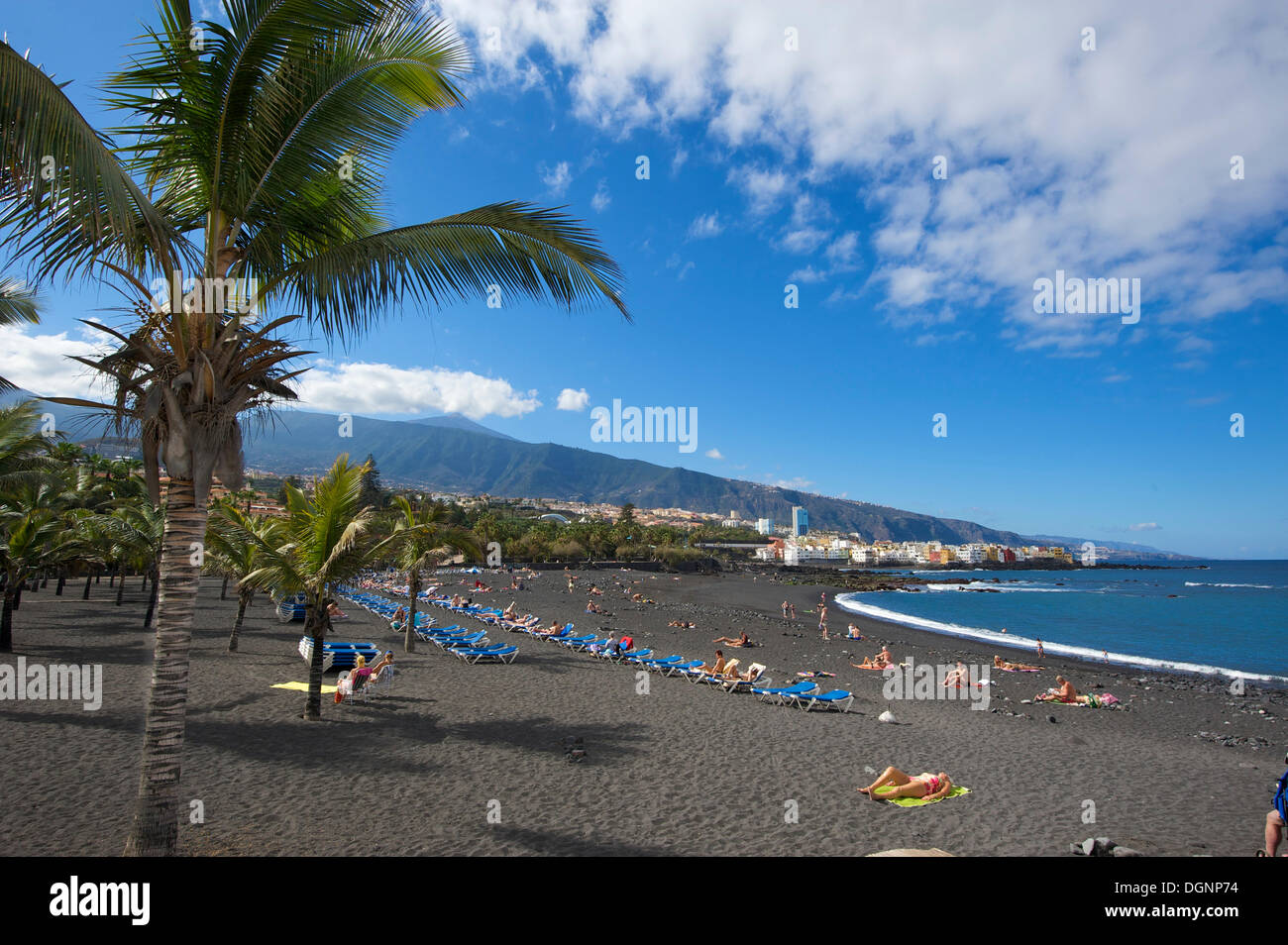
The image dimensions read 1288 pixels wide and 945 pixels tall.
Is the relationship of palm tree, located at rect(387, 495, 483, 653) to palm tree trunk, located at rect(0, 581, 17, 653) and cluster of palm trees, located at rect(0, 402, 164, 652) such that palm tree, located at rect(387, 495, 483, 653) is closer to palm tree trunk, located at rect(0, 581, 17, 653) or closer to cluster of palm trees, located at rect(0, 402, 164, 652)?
cluster of palm trees, located at rect(0, 402, 164, 652)

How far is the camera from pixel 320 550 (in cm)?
912

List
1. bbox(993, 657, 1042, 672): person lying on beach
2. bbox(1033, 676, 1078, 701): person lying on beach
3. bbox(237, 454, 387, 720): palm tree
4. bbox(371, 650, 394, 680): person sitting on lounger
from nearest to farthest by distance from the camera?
bbox(237, 454, 387, 720): palm tree < bbox(371, 650, 394, 680): person sitting on lounger < bbox(1033, 676, 1078, 701): person lying on beach < bbox(993, 657, 1042, 672): person lying on beach

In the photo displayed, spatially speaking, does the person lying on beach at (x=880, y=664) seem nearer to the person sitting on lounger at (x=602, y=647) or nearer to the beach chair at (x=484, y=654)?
the person sitting on lounger at (x=602, y=647)

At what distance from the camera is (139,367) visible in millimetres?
4543

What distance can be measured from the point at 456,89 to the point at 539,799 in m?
7.08

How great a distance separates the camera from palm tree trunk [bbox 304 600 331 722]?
30.7 feet

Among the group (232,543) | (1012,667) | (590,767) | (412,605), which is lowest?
(1012,667)

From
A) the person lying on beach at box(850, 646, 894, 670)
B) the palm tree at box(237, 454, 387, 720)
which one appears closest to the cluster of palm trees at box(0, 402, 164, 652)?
the palm tree at box(237, 454, 387, 720)

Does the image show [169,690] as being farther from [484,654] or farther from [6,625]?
[6,625]

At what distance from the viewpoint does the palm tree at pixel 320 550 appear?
9.09 meters

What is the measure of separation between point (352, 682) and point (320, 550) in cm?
297

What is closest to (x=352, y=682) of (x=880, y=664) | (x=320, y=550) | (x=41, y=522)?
(x=320, y=550)

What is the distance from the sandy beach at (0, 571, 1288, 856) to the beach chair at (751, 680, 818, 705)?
0.41 metres
